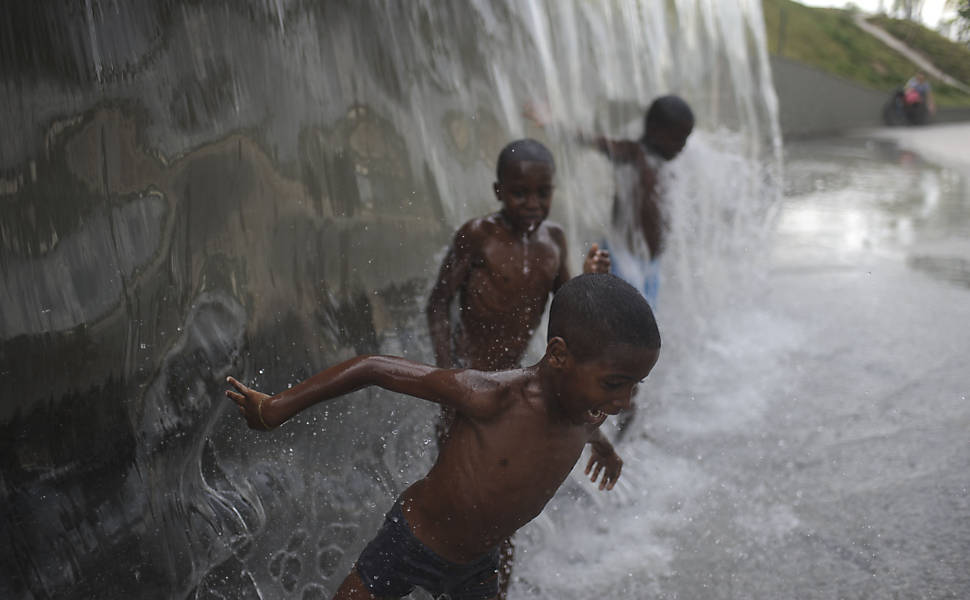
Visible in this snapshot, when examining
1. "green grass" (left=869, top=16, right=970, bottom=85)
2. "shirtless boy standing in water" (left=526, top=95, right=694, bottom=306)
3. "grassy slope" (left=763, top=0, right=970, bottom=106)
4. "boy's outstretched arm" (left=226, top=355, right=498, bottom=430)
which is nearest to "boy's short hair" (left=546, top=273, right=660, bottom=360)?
"boy's outstretched arm" (left=226, top=355, right=498, bottom=430)

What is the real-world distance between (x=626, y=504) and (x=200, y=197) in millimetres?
1887

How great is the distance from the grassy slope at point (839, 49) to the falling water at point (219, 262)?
15.1 meters

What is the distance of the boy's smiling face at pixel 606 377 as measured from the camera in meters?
1.68

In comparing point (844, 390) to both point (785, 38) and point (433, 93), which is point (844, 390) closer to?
point (433, 93)

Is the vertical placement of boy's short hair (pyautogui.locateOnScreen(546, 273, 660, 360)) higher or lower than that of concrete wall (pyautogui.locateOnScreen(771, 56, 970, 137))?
higher

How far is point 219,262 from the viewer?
2.68 metres

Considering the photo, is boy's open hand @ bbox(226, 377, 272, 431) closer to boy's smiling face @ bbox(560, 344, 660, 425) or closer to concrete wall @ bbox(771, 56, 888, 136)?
boy's smiling face @ bbox(560, 344, 660, 425)

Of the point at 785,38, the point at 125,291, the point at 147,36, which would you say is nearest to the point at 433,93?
the point at 147,36

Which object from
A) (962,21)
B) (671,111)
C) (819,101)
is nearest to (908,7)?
(962,21)

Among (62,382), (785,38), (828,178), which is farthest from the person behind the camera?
(785,38)

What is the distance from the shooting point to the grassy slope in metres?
18.4

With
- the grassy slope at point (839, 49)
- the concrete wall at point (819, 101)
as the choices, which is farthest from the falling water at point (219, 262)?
the grassy slope at point (839, 49)

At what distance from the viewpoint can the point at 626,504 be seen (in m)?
3.15

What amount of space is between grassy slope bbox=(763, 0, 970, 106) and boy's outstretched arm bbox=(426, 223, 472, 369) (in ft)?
52.2
